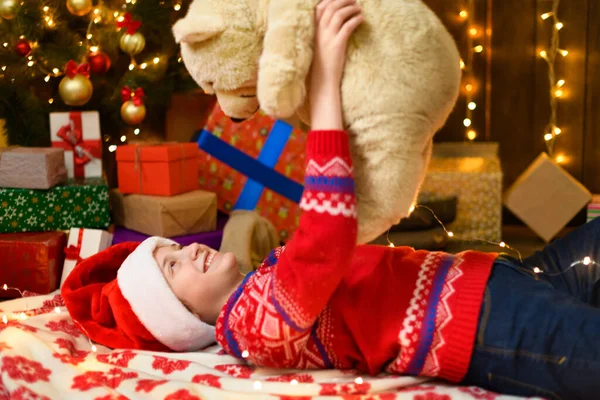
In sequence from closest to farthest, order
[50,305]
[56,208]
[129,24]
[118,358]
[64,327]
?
[118,358]
[64,327]
[50,305]
[56,208]
[129,24]

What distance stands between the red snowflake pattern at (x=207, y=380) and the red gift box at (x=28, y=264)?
97 centimetres

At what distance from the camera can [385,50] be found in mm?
876

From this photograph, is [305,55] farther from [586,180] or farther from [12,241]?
[586,180]

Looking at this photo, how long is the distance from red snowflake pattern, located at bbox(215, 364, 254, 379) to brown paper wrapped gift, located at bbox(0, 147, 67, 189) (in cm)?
108

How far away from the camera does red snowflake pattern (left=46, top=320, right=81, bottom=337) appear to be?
1.31 metres

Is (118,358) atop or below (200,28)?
below

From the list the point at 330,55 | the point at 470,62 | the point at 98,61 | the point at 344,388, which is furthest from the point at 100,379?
the point at 470,62

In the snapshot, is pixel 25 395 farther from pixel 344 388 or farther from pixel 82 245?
pixel 82 245

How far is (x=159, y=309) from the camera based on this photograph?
3.98ft

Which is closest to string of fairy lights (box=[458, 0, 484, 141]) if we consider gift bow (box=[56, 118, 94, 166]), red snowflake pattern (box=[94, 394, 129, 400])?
gift bow (box=[56, 118, 94, 166])

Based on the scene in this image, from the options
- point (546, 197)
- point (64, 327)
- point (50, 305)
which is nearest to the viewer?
point (64, 327)

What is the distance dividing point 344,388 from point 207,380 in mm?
234

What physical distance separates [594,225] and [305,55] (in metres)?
0.64

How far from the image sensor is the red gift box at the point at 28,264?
1.90 metres
